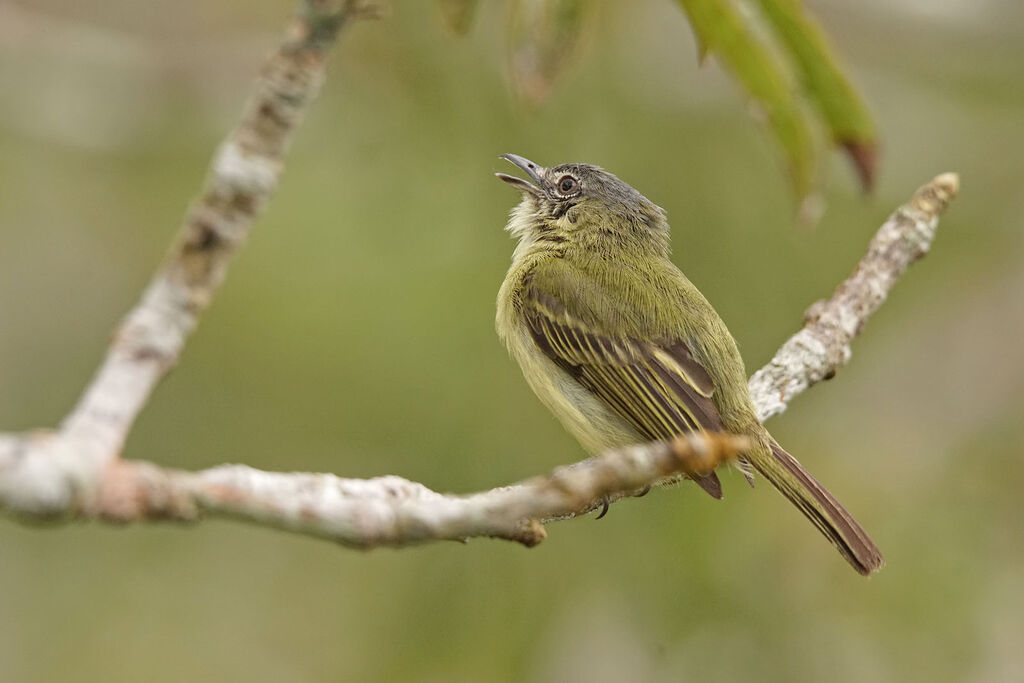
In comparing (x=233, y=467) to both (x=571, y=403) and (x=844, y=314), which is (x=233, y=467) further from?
(x=844, y=314)

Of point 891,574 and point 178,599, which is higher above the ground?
point 891,574

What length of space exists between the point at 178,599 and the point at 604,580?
2.57m

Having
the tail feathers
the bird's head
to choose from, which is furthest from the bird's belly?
the bird's head

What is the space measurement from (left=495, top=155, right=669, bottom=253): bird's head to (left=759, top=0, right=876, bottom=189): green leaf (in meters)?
2.75

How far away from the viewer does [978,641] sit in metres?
5.16

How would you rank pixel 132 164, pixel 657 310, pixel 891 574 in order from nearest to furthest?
pixel 657 310 → pixel 891 574 → pixel 132 164

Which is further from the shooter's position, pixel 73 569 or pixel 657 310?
pixel 73 569

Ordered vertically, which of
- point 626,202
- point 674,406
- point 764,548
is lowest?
point 764,548

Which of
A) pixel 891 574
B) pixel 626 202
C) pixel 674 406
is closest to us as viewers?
pixel 674 406

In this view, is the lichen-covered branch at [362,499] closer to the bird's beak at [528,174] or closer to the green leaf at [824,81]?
the green leaf at [824,81]

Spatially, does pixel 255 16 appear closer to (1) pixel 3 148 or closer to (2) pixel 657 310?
(1) pixel 3 148

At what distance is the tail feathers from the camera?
4.14m

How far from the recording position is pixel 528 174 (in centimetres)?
599

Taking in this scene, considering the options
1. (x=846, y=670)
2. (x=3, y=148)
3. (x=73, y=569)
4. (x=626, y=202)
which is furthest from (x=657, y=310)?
(x=3, y=148)
